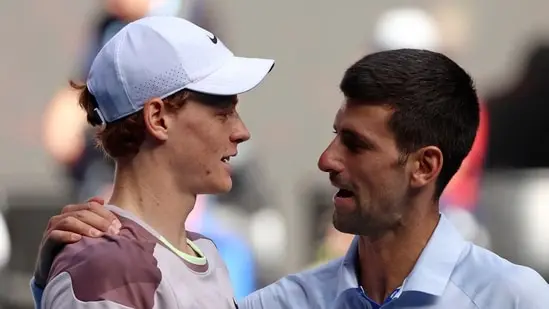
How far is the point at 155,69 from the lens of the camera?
2.31 metres

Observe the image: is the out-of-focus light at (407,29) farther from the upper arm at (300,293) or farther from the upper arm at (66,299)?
the upper arm at (66,299)

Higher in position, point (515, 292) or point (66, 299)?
point (66, 299)

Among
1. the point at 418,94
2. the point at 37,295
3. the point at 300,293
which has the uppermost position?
the point at 418,94

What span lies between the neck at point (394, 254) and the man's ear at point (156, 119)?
0.58 m

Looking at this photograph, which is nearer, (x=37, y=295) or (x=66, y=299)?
(x=66, y=299)

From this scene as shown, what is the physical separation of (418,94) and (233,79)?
461 millimetres

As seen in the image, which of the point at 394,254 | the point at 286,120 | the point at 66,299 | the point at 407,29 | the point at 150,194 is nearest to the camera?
the point at 66,299

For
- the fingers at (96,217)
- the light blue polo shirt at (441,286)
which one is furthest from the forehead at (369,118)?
the fingers at (96,217)

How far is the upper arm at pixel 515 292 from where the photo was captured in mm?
2406

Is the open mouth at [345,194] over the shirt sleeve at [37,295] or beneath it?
over

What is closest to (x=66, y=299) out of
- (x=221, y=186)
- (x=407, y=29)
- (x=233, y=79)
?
(x=221, y=186)

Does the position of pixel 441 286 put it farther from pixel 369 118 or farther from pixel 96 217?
pixel 96 217

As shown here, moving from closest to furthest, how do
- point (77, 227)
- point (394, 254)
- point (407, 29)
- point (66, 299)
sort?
point (66, 299), point (77, 227), point (394, 254), point (407, 29)

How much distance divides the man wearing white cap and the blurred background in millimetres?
3531
